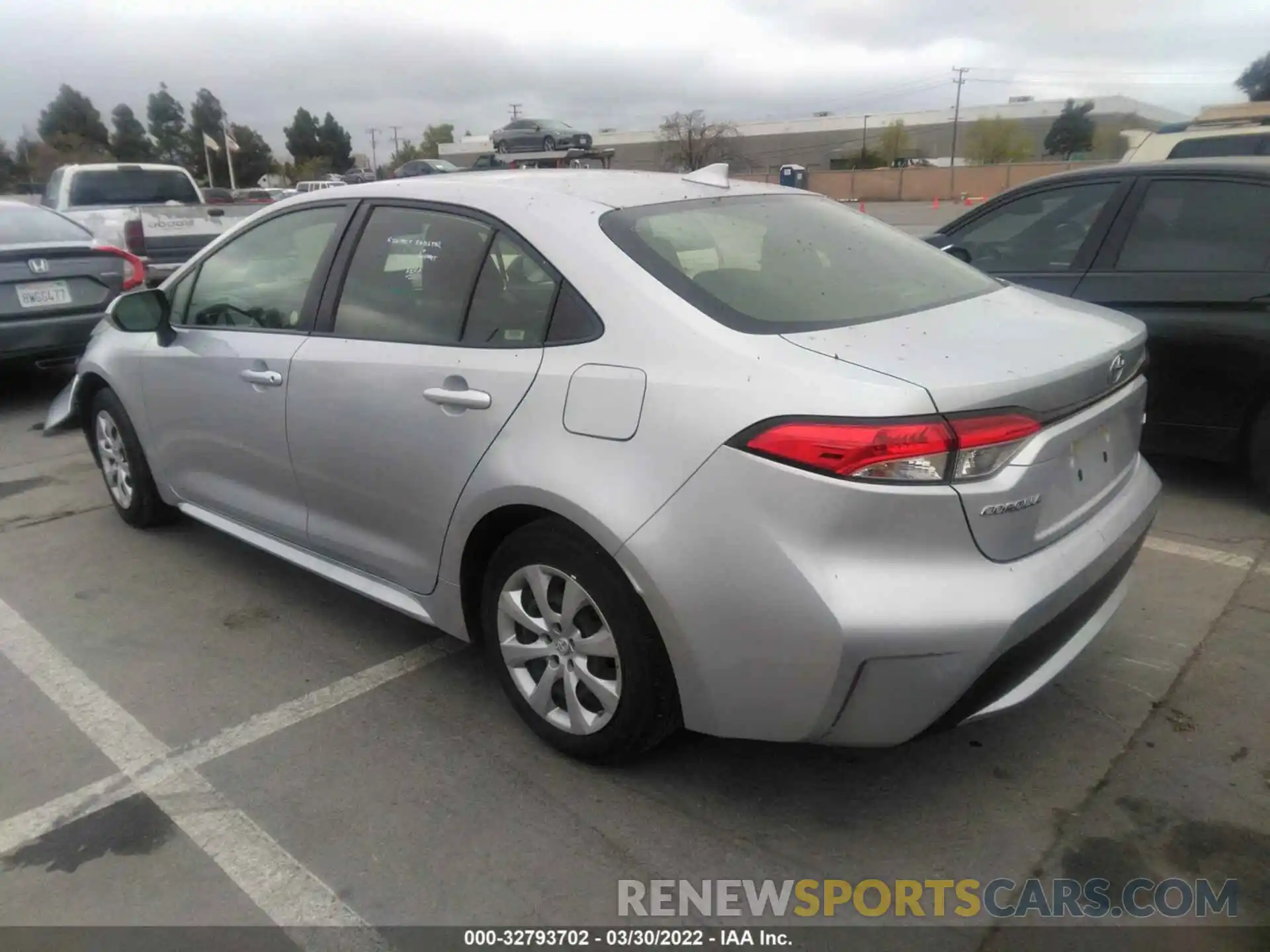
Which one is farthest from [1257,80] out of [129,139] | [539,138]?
[129,139]

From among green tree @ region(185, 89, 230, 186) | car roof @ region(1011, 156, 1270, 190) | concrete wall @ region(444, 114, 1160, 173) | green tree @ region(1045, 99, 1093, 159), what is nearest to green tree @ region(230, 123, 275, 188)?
green tree @ region(185, 89, 230, 186)

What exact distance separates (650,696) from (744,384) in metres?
0.86

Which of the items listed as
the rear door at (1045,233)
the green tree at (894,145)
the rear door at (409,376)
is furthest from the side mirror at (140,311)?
the green tree at (894,145)

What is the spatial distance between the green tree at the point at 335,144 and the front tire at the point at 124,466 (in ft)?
364

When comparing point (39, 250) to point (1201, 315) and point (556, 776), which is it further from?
point (1201, 315)

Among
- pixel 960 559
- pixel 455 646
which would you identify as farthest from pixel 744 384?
pixel 455 646

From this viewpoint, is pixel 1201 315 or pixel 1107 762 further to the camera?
pixel 1201 315

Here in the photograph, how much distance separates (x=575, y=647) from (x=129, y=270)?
6576mm

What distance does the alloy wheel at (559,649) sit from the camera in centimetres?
257

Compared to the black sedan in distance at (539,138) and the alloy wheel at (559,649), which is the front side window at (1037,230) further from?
the black sedan in distance at (539,138)

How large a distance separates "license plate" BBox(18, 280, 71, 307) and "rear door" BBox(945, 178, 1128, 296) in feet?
20.3

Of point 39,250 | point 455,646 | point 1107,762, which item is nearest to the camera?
point 1107,762

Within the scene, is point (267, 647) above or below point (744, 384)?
below

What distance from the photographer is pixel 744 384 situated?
7.30 ft
